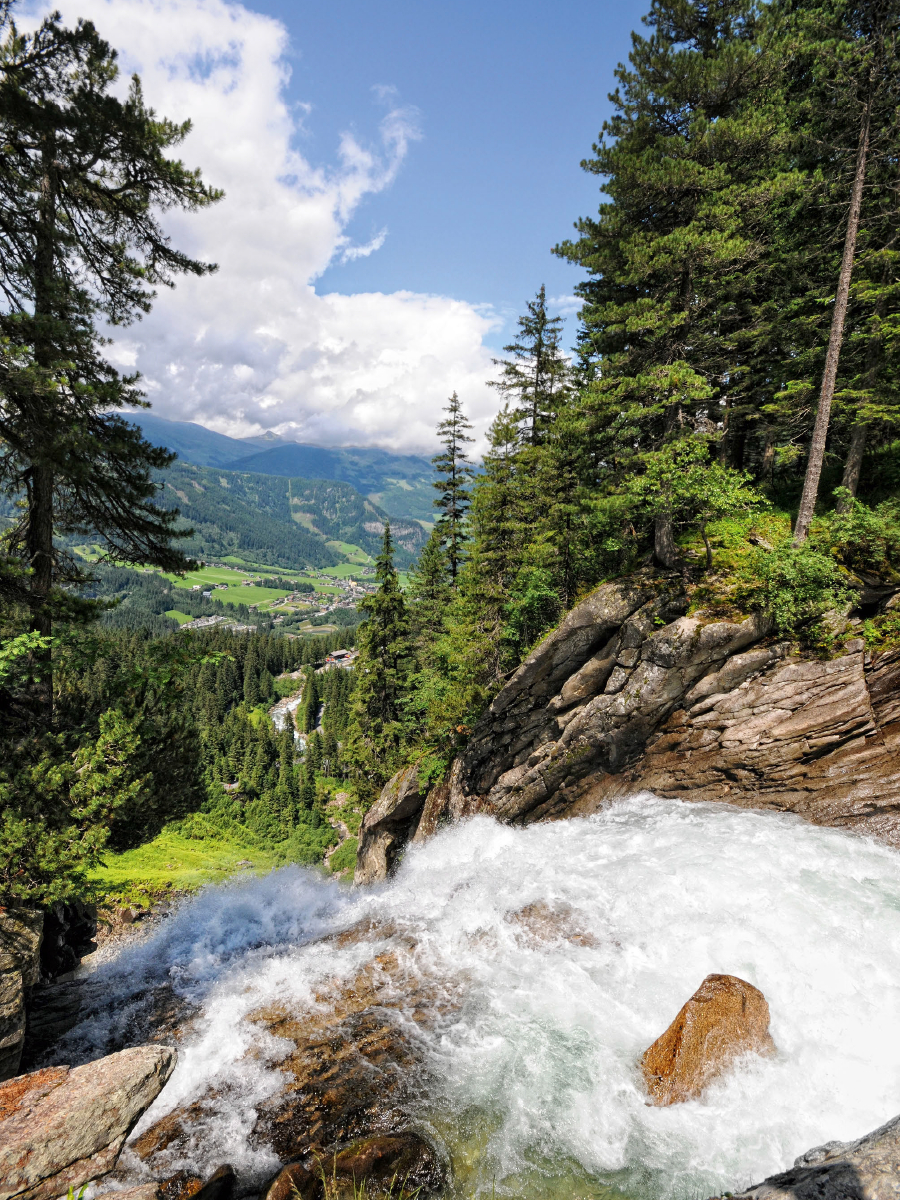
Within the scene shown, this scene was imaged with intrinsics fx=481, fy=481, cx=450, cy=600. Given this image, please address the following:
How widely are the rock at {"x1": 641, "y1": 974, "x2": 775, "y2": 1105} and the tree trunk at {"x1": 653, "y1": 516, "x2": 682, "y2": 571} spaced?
1155 cm

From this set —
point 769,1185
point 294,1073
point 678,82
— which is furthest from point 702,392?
point 294,1073

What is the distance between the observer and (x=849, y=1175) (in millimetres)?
3768

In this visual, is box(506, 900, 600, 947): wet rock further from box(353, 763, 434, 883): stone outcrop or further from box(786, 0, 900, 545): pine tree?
box(353, 763, 434, 883): stone outcrop

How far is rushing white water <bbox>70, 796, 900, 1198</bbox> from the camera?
19.2 feet

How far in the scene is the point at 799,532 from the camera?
14672 millimetres

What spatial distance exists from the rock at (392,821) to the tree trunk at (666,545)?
639 inches

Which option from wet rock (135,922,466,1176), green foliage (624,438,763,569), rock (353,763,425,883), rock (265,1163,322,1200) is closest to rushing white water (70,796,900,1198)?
wet rock (135,922,466,1176)

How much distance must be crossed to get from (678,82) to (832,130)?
5.95 m

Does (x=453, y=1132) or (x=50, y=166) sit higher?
(x=50, y=166)

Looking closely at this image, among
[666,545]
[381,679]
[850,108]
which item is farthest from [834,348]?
[381,679]

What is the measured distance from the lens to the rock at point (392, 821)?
25.4 meters

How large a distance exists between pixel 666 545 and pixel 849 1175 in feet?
47.0

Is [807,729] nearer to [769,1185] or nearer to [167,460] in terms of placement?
[769,1185]

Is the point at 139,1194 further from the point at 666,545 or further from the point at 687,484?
the point at 666,545
